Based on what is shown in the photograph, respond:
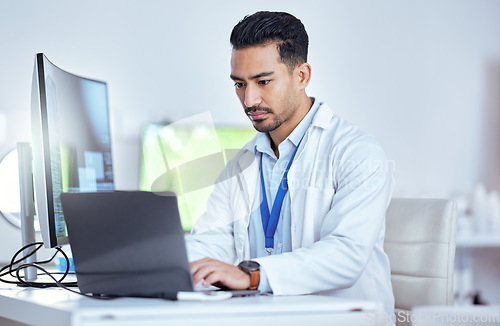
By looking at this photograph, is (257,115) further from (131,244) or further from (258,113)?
(131,244)

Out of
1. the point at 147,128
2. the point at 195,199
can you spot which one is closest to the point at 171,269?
the point at 195,199

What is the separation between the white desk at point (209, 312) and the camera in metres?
0.90

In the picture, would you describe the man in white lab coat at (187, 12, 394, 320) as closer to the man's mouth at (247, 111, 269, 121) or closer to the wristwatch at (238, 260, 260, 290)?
the man's mouth at (247, 111, 269, 121)

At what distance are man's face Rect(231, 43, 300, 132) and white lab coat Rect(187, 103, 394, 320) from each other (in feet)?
0.33

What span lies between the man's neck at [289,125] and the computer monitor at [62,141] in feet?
1.64

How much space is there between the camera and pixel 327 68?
10.2 feet

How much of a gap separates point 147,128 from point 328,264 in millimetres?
1649

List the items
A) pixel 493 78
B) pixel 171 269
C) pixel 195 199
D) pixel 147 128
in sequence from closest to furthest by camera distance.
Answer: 1. pixel 171 269
2. pixel 195 199
3. pixel 147 128
4. pixel 493 78

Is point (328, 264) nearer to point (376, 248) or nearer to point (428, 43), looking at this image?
point (376, 248)

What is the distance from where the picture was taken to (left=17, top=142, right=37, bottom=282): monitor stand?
149 centimetres

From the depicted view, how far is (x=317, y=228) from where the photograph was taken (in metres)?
1.47

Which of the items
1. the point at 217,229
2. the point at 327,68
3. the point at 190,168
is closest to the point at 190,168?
the point at 190,168

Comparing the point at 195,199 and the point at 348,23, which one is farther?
the point at 348,23

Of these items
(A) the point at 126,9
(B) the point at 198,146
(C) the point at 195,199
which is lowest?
(C) the point at 195,199
